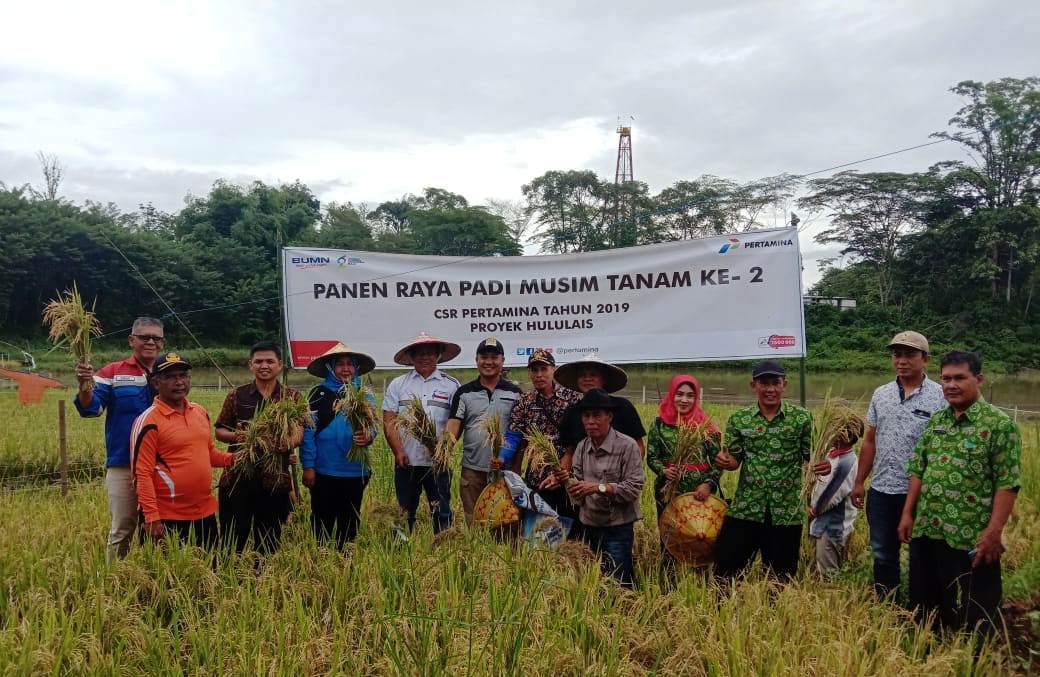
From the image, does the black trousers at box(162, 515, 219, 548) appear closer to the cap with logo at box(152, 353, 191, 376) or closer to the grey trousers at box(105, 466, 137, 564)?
the grey trousers at box(105, 466, 137, 564)

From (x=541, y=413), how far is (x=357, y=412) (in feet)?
3.66

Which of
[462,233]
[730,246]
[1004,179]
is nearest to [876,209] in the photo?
[1004,179]

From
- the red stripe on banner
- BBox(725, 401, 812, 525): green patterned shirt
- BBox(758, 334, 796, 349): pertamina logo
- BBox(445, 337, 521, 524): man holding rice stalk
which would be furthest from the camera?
the red stripe on banner

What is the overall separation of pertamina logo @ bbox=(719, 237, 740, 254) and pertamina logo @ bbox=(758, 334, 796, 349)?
91 centimetres

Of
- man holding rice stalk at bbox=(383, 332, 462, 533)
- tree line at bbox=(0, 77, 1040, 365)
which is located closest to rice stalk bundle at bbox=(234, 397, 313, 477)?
man holding rice stalk at bbox=(383, 332, 462, 533)

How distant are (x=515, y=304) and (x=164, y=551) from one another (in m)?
4.65

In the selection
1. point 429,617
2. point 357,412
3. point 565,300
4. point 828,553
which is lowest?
point 828,553

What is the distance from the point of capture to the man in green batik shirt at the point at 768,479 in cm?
404

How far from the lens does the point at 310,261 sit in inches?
312

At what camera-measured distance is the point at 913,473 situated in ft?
12.1

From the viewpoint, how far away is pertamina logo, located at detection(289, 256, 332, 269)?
786 cm

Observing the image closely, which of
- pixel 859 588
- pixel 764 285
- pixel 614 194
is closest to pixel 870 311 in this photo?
pixel 614 194

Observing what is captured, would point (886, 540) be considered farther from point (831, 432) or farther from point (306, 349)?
point (306, 349)

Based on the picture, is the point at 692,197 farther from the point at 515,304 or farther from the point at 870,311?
the point at 515,304
